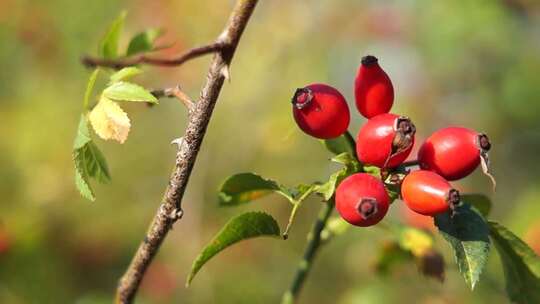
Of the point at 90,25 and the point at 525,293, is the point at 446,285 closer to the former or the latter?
the point at 525,293

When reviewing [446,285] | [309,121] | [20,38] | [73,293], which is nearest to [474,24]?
[446,285]

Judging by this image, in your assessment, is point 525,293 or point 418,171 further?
point 525,293

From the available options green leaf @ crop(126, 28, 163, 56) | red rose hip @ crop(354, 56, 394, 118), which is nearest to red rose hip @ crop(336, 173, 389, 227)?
red rose hip @ crop(354, 56, 394, 118)

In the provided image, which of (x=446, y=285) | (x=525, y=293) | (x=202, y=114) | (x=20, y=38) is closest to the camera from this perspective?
(x=202, y=114)

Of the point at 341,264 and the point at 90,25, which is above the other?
the point at 90,25

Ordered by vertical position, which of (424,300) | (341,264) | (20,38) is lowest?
(341,264)

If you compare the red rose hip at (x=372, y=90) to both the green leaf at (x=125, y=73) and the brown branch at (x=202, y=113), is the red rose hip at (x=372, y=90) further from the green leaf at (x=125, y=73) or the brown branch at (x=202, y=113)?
the green leaf at (x=125, y=73)

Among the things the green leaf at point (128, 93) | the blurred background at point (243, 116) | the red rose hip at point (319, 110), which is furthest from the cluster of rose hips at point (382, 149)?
the blurred background at point (243, 116)
